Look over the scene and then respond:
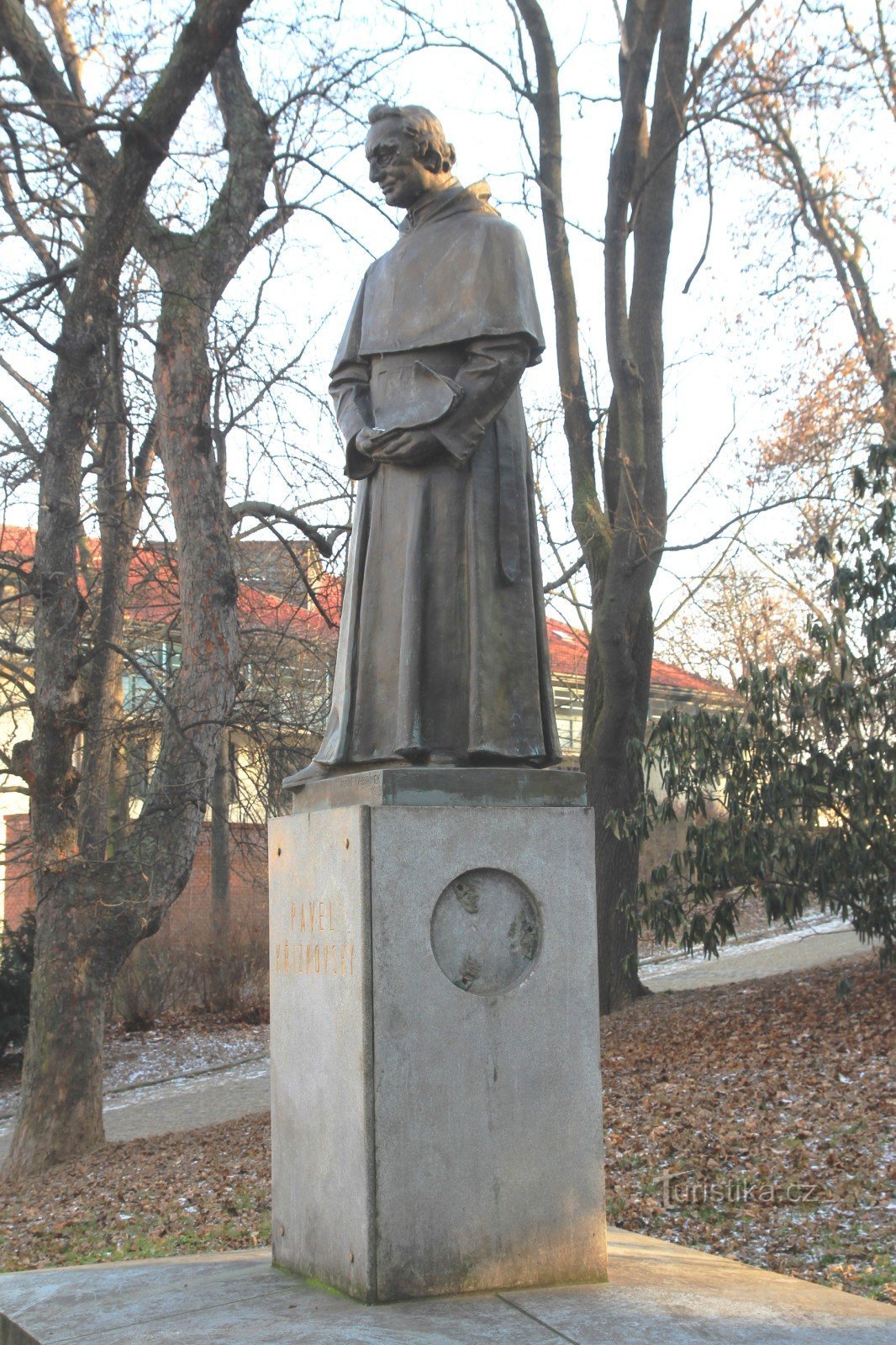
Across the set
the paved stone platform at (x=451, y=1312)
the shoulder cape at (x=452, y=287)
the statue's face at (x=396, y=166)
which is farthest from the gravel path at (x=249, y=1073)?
the statue's face at (x=396, y=166)

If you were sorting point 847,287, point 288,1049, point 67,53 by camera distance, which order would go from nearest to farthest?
point 288,1049, point 67,53, point 847,287

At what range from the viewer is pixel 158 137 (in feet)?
35.9

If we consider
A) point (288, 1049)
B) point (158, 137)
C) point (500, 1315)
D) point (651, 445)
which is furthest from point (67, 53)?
point (500, 1315)

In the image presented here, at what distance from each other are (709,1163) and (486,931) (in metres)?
3.74

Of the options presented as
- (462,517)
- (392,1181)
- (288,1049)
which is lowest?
(392,1181)

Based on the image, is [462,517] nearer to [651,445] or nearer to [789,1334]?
[789,1334]

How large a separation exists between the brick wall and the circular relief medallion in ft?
42.7

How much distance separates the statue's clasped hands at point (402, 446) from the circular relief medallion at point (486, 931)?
147cm

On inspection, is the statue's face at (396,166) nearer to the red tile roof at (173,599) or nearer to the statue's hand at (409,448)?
the statue's hand at (409,448)

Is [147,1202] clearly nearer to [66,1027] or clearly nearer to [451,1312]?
[66,1027]

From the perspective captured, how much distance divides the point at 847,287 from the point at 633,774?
31.6 ft

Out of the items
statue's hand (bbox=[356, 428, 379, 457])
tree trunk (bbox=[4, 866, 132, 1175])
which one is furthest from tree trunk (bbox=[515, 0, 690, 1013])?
statue's hand (bbox=[356, 428, 379, 457])

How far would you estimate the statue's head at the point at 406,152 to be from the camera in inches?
196

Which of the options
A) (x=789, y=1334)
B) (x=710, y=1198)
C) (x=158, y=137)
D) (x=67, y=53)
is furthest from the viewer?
(x=67, y=53)
